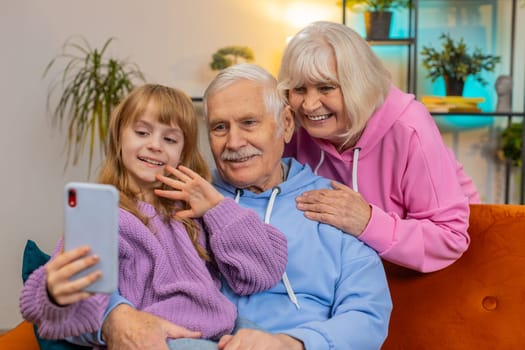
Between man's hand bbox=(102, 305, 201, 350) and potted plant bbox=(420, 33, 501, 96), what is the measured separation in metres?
3.34

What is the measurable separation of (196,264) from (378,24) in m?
3.15

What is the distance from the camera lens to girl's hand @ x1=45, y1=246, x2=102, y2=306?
118 cm

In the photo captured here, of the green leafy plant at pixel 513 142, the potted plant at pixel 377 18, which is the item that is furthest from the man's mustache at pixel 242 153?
the green leafy plant at pixel 513 142

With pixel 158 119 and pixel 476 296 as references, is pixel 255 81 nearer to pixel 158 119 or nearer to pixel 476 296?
pixel 158 119

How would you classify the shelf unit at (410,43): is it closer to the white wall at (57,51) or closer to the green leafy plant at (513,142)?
the white wall at (57,51)

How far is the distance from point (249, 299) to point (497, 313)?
0.70 metres

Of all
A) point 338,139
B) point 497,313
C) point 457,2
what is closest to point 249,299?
point 338,139

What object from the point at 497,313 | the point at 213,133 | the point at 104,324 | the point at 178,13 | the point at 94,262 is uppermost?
the point at 178,13

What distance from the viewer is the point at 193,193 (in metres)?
1.70

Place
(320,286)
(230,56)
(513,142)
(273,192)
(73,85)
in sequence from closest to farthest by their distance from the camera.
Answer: (320,286)
(273,192)
(73,85)
(230,56)
(513,142)

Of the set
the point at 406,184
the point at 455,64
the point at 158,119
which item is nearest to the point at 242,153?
the point at 158,119

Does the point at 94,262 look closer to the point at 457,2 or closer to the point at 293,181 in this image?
the point at 293,181

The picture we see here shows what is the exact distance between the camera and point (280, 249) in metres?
1.70

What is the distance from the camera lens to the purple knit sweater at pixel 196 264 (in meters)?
1.58
